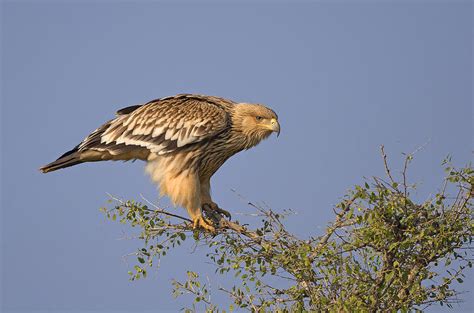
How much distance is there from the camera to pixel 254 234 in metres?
6.21

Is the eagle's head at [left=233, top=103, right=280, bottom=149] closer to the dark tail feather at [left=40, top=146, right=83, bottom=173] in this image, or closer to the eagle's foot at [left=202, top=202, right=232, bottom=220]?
the eagle's foot at [left=202, top=202, right=232, bottom=220]

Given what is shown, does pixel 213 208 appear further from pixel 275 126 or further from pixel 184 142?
pixel 275 126

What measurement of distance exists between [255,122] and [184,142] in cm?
90

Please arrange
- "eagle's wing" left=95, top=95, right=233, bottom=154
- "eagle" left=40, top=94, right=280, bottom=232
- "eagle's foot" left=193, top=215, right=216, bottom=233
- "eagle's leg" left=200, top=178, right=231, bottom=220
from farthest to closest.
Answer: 1. "eagle's leg" left=200, top=178, right=231, bottom=220
2. "eagle's wing" left=95, top=95, right=233, bottom=154
3. "eagle" left=40, top=94, right=280, bottom=232
4. "eagle's foot" left=193, top=215, right=216, bottom=233

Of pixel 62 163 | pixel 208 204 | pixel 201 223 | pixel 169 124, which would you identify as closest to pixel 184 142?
pixel 169 124

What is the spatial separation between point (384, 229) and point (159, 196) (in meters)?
3.70

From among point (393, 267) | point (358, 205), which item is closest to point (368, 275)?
point (393, 267)

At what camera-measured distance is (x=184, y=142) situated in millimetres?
8297

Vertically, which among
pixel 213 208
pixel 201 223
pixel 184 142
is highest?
pixel 184 142

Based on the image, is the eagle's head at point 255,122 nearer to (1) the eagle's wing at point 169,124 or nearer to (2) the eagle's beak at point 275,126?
(2) the eagle's beak at point 275,126

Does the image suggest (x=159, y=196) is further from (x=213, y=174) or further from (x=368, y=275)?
(x=368, y=275)

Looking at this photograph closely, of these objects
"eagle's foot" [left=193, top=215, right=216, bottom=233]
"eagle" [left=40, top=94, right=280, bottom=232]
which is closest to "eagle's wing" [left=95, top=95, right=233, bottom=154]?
"eagle" [left=40, top=94, right=280, bottom=232]

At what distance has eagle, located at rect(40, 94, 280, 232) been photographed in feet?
27.0

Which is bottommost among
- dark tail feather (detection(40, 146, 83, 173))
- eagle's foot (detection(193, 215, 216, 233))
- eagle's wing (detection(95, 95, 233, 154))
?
eagle's foot (detection(193, 215, 216, 233))
